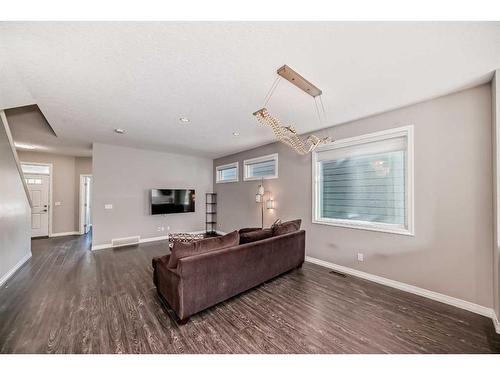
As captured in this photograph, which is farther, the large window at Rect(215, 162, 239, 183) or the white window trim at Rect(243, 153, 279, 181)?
the large window at Rect(215, 162, 239, 183)

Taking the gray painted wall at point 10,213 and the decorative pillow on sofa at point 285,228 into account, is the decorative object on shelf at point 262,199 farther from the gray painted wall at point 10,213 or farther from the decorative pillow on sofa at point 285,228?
the gray painted wall at point 10,213

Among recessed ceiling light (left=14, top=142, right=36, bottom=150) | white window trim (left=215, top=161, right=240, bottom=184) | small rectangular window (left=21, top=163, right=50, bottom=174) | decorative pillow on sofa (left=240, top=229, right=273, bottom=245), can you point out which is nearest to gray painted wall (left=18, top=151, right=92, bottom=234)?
small rectangular window (left=21, top=163, right=50, bottom=174)

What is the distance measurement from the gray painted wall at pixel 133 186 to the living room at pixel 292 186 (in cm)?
88

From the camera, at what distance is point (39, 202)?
5.98 m

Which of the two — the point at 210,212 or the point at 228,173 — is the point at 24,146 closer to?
the point at 210,212

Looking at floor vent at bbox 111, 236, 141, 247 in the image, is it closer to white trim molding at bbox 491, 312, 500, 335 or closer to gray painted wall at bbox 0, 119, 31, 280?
gray painted wall at bbox 0, 119, 31, 280

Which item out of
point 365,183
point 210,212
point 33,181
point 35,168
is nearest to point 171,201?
point 210,212

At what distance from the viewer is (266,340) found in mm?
1768

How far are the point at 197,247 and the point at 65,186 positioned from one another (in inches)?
284

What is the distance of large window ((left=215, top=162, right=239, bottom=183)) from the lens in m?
6.12

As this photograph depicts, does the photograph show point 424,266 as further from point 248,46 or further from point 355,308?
point 248,46

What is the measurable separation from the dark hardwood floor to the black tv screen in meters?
2.62
